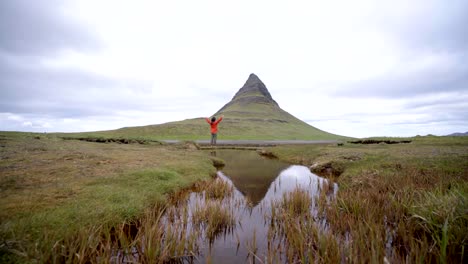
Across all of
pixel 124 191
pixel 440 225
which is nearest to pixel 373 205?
pixel 440 225

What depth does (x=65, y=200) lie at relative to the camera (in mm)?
7324

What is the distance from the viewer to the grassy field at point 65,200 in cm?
473

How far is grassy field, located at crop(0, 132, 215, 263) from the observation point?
4734 mm

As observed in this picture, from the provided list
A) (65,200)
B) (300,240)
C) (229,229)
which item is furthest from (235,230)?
(65,200)

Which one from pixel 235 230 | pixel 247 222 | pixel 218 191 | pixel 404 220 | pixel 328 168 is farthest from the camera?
pixel 328 168

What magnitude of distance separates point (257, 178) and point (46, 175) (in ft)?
42.5

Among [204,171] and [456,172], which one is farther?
[204,171]

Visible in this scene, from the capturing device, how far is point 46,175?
391 inches

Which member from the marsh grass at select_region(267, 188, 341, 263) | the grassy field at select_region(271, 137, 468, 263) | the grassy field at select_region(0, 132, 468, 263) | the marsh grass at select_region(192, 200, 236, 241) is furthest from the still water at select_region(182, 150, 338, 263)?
the grassy field at select_region(271, 137, 468, 263)

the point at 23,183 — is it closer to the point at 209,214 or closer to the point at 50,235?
the point at 50,235

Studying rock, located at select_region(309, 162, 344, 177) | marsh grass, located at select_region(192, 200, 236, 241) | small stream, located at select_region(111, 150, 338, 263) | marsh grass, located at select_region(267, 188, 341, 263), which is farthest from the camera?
rock, located at select_region(309, 162, 344, 177)

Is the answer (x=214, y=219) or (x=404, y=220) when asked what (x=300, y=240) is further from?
(x=404, y=220)

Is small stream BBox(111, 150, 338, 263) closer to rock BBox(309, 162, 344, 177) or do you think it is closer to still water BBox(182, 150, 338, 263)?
still water BBox(182, 150, 338, 263)

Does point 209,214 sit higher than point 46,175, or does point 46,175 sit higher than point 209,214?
point 46,175
